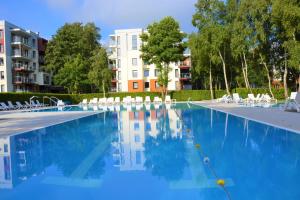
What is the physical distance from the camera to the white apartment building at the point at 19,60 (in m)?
44.8

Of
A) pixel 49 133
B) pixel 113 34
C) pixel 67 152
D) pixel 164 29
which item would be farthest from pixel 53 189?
pixel 113 34

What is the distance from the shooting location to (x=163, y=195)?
4.36 m

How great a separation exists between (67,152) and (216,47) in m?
25.8

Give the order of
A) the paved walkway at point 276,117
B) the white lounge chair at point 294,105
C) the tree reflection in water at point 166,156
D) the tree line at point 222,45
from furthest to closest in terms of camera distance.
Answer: the tree line at point 222,45
the white lounge chair at point 294,105
the paved walkway at point 276,117
the tree reflection in water at point 166,156

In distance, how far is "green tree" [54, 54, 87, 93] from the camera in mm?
41688

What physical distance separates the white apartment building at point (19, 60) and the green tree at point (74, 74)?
746cm

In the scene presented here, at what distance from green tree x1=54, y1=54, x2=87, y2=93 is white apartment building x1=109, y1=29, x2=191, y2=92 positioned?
7785 millimetres

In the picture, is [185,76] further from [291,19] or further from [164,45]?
[291,19]

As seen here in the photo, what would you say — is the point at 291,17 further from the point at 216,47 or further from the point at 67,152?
the point at 67,152

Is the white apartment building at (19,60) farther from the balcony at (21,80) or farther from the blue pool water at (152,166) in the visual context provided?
the blue pool water at (152,166)

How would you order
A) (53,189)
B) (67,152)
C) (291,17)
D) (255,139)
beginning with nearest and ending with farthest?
(53,189) < (67,152) < (255,139) < (291,17)

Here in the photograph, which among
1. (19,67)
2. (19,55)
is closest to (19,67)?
(19,67)

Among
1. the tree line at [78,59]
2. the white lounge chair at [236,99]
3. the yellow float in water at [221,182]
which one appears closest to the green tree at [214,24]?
the white lounge chair at [236,99]

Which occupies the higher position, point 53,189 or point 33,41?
point 33,41
